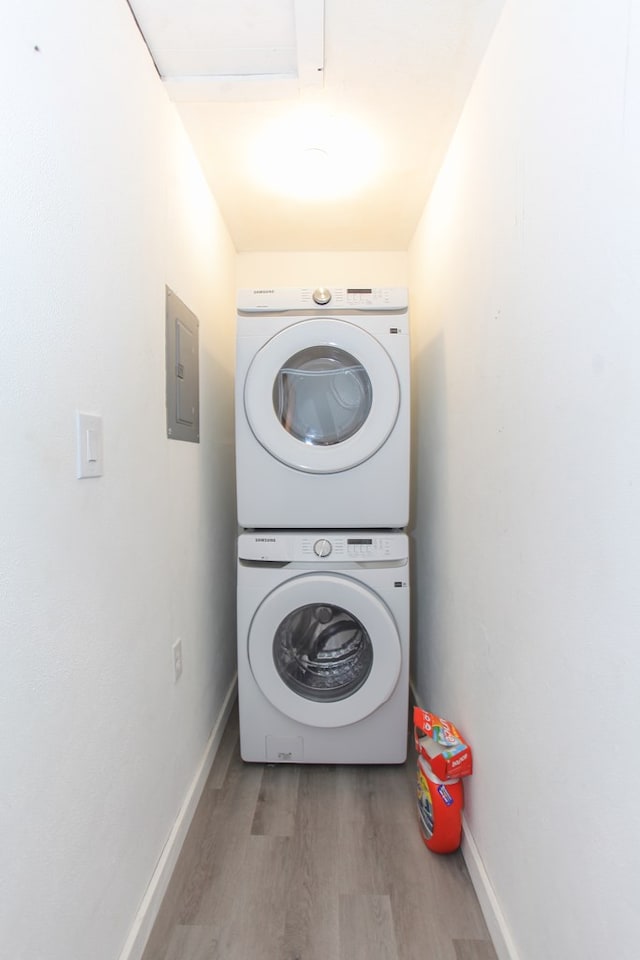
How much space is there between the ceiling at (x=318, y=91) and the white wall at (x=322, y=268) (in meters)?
0.40

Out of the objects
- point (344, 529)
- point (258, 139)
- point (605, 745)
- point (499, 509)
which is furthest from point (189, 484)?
point (605, 745)

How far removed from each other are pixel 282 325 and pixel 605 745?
1426mm

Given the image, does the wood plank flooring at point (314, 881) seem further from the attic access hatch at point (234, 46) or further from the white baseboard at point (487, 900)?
the attic access hatch at point (234, 46)

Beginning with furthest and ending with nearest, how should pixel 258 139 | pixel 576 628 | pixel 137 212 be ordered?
pixel 258 139 < pixel 137 212 < pixel 576 628

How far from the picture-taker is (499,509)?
3.68ft

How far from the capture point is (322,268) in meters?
2.43

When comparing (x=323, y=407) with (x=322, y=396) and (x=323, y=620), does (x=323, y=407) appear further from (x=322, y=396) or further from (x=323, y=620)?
(x=323, y=620)

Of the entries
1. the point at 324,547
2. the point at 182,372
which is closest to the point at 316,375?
the point at 182,372

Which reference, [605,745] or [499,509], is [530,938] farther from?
[499,509]

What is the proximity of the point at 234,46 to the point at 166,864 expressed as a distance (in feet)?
7.12

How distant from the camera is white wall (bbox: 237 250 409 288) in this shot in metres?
2.43

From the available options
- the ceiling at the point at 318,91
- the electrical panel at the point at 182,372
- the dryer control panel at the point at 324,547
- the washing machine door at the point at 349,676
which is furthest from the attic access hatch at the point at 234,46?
the washing machine door at the point at 349,676

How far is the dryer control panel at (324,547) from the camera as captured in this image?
5.30ft

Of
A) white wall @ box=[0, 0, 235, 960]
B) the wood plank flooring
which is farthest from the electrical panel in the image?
the wood plank flooring
